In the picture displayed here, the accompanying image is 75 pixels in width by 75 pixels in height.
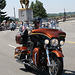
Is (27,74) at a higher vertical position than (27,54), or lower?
lower

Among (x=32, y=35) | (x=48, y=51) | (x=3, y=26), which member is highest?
(x=32, y=35)

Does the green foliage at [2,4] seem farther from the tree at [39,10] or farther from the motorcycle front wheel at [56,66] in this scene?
the motorcycle front wheel at [56,66]

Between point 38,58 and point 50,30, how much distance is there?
859 mm

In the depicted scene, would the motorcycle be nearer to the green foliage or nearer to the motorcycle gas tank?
the motorcycle gas tank

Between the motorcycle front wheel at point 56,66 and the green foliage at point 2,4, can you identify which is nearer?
the motorcycle front wheel at point 56,66

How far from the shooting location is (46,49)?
220 inches

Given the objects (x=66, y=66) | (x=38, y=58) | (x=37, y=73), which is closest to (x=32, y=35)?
(x=38, y=58)

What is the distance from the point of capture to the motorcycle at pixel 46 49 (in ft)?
17.8

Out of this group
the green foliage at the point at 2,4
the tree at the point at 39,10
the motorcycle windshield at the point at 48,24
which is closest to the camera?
the motorcycle windshield at the point at 48,24

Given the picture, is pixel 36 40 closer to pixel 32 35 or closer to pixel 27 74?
pixel 32 35

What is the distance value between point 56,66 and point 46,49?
0.54 meters

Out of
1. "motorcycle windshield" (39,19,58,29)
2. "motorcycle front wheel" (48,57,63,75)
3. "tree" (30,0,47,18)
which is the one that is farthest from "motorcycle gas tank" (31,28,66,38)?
"tree" (30,0,47,18)

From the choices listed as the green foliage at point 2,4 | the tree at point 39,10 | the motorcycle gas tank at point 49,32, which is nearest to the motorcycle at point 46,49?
the motorcycle gas tank at point 49,32

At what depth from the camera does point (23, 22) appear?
6.77 m
